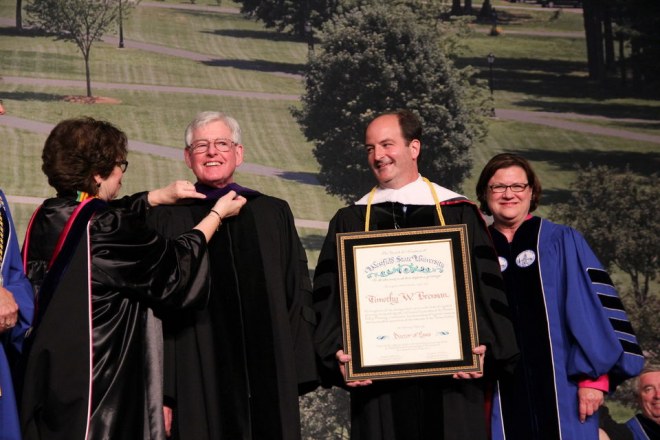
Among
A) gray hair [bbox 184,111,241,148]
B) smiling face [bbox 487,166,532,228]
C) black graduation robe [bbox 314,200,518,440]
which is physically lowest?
black graduation robe [bbox 314,200,518,440]

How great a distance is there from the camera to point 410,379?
15.7 feet

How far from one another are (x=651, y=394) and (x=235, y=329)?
2.42 meters

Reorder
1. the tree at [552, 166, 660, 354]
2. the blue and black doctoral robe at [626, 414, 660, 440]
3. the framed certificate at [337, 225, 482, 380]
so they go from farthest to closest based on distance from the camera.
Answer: the tree at [552, 166, 660, 354] → the blue and black doctoral robe at [626, 414, 660, 440] → the framed certificate at [337, 225, 482, 380]

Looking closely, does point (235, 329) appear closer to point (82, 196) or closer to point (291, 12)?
point (82, 196)

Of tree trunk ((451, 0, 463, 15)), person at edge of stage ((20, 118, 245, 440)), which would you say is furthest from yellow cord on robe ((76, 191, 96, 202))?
tree trunk ((451, 0, 463, 15))

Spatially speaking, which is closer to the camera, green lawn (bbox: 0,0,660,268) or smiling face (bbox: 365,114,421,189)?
smiling face (bbox: 365,114,421,189)

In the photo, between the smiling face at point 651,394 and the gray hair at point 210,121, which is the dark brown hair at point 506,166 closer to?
the gray hair at point 210,121

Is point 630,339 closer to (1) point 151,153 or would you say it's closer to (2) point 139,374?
(2) point 139,374

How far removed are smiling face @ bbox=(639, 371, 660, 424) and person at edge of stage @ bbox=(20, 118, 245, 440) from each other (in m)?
2.74

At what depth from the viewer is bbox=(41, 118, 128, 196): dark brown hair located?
4219 mm

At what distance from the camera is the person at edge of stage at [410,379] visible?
15.5 feet

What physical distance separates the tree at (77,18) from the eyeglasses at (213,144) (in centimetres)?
898

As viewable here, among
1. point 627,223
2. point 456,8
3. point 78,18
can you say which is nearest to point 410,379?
point 78,18

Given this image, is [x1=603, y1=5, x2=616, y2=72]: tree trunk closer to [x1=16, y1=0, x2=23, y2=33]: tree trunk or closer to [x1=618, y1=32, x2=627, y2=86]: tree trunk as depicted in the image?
[x1=618, y1=32, x2=627, y2=86]: tree trunk
